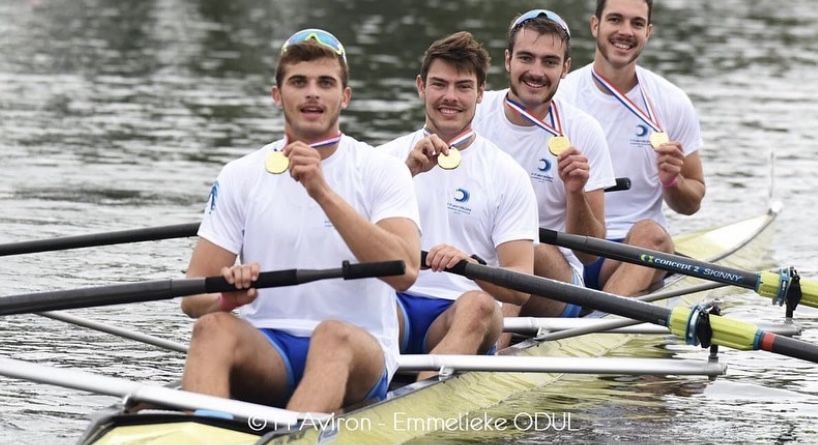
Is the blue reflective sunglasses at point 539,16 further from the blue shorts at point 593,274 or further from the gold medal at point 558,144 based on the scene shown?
the blue shorts at point 593,274

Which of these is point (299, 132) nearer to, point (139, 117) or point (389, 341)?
point (389, 341)

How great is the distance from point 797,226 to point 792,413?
677 cm

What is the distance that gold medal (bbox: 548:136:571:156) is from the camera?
32.7ft

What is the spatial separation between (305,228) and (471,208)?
169 cm

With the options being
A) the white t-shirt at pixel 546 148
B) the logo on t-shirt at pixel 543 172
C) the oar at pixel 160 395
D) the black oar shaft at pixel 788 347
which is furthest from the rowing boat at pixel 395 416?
the black oar shaft at pixel 788 347

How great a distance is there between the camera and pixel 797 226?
1588 centimetres

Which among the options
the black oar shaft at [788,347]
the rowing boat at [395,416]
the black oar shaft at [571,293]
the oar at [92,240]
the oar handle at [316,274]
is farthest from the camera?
the oar at [92,240]

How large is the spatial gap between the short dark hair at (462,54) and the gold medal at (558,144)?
3.93 ft

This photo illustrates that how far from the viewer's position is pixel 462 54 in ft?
28.7

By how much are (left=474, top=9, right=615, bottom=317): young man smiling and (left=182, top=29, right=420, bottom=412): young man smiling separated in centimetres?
246

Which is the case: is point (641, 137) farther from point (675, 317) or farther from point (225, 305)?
point (225, 305)

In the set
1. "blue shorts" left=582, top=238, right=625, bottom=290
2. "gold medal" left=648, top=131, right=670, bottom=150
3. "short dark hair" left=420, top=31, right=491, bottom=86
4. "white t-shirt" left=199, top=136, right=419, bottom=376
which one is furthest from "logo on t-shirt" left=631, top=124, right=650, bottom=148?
"white t-shirt" left=199, top=136, right=419, bottom=376

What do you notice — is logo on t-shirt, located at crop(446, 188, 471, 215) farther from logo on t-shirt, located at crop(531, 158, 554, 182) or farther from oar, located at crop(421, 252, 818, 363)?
logo on t-shirt, located at crop(531, 158, 554, 182)

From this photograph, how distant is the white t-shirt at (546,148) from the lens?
33.3 ft
